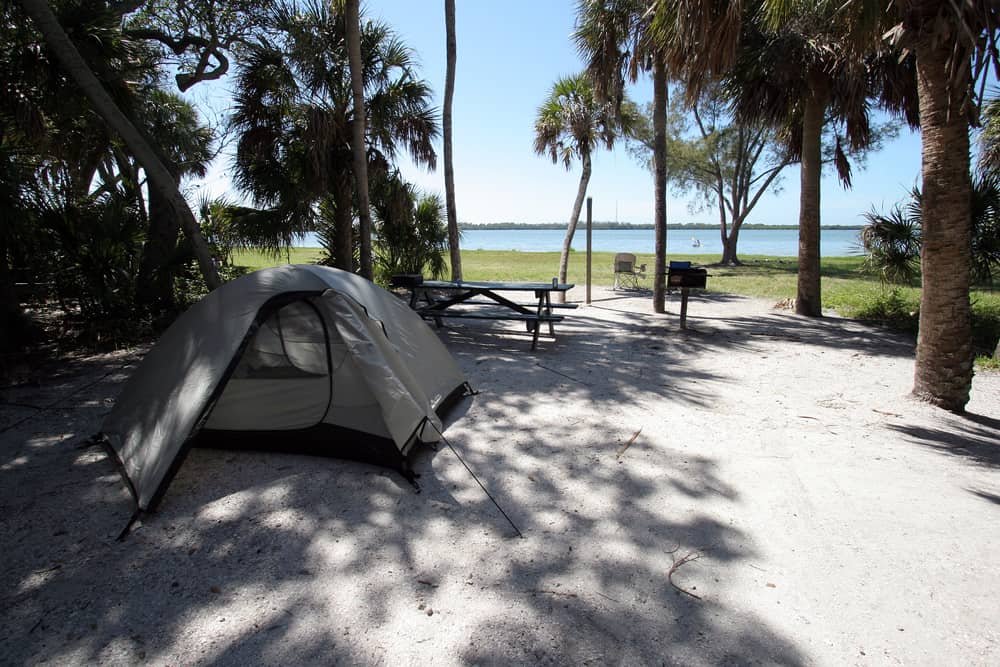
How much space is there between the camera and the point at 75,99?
759 centimetres

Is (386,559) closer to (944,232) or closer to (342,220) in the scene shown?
(944,232)

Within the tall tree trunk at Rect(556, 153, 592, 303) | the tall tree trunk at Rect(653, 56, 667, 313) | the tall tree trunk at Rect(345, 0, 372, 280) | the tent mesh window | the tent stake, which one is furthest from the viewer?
the tall tree trunk at Rect(556, 153, 592, 303)

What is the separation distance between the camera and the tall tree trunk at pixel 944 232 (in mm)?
4723

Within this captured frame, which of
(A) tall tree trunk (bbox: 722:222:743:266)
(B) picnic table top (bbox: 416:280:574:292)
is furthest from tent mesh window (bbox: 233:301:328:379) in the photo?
(A) tall tree trunk (bbox: 722:222:743:266)

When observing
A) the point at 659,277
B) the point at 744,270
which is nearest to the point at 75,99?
the point at 659,277

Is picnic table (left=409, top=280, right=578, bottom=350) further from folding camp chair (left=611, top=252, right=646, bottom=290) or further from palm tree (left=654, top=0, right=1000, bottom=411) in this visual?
folding camp chair (left=611, top=252, right=646, bottom=290)

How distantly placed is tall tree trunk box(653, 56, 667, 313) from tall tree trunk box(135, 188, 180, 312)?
8.01 m

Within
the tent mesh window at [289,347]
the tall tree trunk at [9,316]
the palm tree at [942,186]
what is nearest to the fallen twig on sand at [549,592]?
the tent mesh window at [289,347]

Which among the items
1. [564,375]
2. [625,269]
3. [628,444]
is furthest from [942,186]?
[625,269]

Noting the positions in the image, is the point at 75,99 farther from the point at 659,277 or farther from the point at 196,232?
the point at 659,277

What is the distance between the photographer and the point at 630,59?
1020 cm

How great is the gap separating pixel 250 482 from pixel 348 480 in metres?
0.66

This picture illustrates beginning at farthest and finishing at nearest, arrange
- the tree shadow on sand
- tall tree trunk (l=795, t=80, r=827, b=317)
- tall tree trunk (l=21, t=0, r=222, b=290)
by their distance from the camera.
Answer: tall tree trunk (l=795, t=80, r=827, b=317) < tall tree trunk (l=21, t=0, r=222, b=290) < the tree shadow on sand

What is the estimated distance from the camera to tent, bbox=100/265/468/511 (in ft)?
11.6
